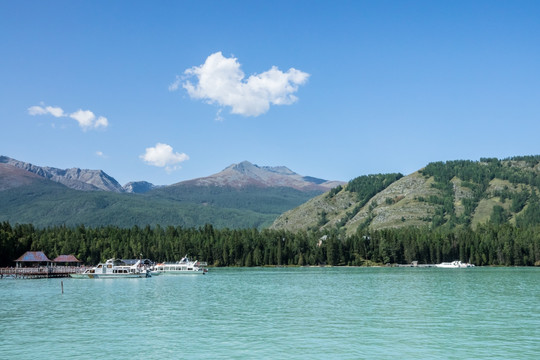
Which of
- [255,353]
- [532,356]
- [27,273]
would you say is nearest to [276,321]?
[255,353]

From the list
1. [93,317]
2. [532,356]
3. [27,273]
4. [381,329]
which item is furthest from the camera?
[27,273]

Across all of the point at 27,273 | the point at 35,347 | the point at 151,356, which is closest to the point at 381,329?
the point at 151,356

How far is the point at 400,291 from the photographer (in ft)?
365

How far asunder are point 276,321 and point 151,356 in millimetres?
22625

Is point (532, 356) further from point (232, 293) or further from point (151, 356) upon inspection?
point (232, 293)

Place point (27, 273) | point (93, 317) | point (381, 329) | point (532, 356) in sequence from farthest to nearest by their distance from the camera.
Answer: point (27, 273) → point (93, 317) → point (381, 329) → point (532, 356)

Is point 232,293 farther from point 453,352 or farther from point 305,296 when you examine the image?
point 453,352

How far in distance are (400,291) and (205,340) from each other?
64.7 m

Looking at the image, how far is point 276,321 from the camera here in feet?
224

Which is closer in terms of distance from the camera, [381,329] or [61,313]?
[381,329]

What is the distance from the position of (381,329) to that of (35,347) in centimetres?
3557

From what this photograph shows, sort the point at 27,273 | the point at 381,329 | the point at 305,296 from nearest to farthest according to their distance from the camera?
the point at 381,329, the point at 305,296, the point at 27,273

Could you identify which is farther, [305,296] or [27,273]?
[27,273]

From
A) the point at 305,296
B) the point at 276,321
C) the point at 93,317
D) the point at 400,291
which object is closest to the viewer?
the point at 276,321
